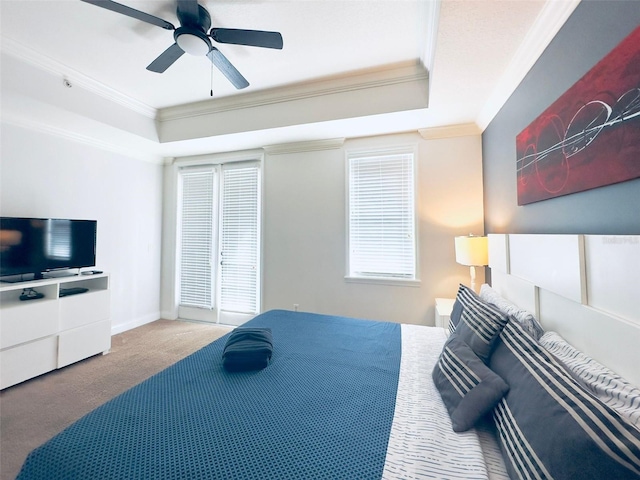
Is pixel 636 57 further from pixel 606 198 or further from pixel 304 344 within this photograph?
pixel 304 344

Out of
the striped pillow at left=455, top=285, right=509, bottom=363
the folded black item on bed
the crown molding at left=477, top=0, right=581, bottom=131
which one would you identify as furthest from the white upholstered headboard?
the folded black item on bed

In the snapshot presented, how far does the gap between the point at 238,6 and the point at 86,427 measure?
8.33 feet

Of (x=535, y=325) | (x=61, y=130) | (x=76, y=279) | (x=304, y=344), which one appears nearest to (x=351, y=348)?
(x=304, y=344)

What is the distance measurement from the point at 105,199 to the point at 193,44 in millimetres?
2706

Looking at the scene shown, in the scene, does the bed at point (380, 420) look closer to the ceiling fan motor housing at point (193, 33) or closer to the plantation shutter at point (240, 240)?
the ceiling fan motor housing at point (193, 33)

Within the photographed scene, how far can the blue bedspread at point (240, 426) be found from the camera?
0.84 meters

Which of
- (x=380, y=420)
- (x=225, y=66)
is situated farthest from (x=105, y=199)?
(x=380, y=420)

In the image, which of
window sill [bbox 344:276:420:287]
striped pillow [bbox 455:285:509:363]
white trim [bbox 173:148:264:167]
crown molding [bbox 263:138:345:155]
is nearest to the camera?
striped pillow [bbox 455:285:509:363]

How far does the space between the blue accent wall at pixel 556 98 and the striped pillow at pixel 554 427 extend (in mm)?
619

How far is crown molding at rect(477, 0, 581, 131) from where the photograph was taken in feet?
4.43

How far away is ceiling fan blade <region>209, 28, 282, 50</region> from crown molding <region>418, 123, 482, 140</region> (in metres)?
1.96

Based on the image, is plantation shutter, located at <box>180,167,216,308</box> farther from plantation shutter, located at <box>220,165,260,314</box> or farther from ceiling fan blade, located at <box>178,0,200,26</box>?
ceiling fan blade, located at <box>178,0,200,26</box>

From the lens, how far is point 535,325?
1.34 meters

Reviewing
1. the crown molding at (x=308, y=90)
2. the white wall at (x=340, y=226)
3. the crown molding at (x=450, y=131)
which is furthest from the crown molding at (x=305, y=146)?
the crown molding at (x=450, y=131)
